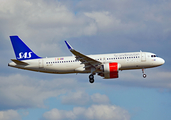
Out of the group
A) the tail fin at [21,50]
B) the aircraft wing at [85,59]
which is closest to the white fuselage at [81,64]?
the aircraft wing at [85,59]

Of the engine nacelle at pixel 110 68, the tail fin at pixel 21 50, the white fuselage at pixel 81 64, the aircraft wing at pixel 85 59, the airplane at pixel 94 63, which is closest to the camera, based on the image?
the aircraft wing at pixel 85 59

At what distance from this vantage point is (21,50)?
208ft

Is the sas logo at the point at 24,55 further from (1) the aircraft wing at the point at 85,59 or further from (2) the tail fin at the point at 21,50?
(1) the aircraft wing at the point at 85,59

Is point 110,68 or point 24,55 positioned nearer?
point 110,68

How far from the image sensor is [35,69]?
61.1m

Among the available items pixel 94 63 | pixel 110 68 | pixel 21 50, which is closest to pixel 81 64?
pixel 94 63

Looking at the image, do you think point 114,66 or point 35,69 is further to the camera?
point 35,69

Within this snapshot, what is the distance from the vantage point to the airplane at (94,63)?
57.8 meters

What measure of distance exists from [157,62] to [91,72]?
13172 millimetres

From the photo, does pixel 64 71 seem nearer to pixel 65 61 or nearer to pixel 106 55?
pixel 65 61

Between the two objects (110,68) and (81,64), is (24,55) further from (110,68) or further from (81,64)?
(110,68)

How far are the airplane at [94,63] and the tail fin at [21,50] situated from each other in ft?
2.36

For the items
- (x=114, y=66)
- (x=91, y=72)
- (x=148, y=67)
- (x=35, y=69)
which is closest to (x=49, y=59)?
(x=35, y=69)

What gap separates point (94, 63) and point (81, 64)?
293 centimetres
